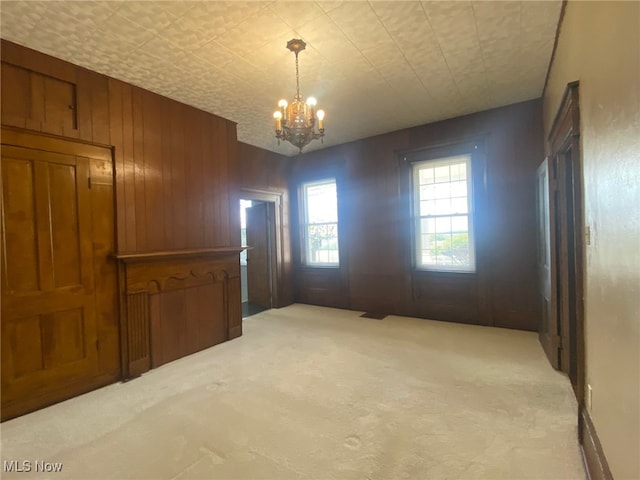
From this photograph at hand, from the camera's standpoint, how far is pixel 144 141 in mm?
3197

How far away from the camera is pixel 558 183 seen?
259 centimetres

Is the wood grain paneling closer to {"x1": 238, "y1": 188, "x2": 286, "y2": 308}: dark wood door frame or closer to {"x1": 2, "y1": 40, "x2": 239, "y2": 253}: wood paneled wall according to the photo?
{"x1": 2, "y1": 40, "x2": 239, "y2": 253}: wood paneled wall

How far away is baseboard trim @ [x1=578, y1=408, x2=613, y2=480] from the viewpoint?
54.7 inches

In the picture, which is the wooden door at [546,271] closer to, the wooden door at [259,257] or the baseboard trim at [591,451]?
the baseboard trim at [591,451]

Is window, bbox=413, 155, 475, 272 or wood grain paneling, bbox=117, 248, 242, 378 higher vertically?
window, bbox=413, 155, 475, 272

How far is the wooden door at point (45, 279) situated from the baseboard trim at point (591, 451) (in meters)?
3.65

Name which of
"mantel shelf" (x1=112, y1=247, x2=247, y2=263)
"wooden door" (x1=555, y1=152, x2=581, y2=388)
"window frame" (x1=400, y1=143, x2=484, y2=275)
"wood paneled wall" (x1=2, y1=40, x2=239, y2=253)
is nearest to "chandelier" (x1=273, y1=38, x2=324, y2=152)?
"wood paneled wall" (x1=2, y1=40, x2=239, y2=253)

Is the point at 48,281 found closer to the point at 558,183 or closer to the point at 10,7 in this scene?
the point at 10,7

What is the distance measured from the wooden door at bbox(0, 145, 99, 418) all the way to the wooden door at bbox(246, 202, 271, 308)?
3086mm

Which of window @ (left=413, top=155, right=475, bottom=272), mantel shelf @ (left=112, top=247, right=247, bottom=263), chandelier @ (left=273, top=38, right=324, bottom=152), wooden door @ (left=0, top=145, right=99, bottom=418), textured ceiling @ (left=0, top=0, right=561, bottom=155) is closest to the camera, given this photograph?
textured ceiling @ (left=0, top=0, right=561, bottom=155)

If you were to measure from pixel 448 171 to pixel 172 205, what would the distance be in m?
3.84

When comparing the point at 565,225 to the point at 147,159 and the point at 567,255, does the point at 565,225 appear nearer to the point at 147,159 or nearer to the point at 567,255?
the point at 567,255

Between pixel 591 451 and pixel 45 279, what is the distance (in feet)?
12.8

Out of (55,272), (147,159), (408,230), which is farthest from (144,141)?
(408,230)
